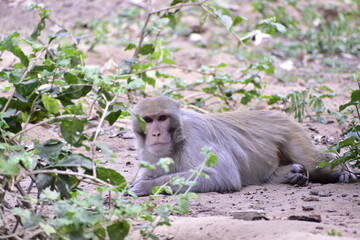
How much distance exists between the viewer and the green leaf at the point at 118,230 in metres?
3.71

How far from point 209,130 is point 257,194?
92cm

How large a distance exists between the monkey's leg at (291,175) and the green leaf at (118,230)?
326 cm

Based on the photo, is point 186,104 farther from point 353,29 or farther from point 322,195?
point 353,29

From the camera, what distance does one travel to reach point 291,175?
670 cm

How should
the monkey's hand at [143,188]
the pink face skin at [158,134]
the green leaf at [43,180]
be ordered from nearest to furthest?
the green leaf at [43,180], the monkey's hand at [143,188], the pink face skin at [158,134]

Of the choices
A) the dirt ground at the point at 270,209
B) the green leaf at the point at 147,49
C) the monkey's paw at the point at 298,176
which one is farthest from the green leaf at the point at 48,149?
the green leaf at the point at 147,49

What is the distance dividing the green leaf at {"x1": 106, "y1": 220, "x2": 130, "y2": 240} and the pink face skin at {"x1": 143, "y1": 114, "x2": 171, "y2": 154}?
8.62 ft

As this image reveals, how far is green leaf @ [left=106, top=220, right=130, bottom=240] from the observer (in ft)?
12.2

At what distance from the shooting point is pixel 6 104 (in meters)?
4.55

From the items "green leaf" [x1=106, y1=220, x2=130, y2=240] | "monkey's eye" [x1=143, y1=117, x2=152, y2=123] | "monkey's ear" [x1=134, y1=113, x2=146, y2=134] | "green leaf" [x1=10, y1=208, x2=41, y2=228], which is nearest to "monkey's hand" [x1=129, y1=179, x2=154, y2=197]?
"monkey's eye" [x1=143, y1=117, x2=152, y2=123]

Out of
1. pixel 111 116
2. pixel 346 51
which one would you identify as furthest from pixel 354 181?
pixel 346 51

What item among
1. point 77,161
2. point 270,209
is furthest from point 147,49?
point 77,161

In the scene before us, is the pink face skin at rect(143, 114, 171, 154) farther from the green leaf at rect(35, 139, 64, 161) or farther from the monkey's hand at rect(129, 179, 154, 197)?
the green leaf at rect(35, 139, 64, 161)

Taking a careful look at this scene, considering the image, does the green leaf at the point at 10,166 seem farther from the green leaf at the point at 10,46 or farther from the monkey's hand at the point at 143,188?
the monkey's hand at the point at 143,188
